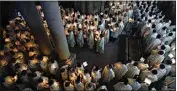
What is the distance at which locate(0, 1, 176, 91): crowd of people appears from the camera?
618 centimetres

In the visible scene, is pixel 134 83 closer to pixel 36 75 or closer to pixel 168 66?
pixel 168 66

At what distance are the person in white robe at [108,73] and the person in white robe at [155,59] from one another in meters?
1.13

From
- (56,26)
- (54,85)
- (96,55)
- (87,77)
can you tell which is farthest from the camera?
(96,55)

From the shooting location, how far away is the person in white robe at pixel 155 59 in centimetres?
658

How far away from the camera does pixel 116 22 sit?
8.22m

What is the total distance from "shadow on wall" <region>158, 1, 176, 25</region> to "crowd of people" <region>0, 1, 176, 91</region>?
760 millimetres

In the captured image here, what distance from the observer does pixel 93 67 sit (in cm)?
674

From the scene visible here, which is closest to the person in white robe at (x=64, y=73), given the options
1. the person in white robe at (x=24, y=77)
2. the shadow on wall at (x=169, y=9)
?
the person in white robe at (x=24, y=77)

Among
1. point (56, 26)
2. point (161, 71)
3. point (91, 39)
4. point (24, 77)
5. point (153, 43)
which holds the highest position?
point (56, 26)

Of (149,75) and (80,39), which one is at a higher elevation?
(80,39)

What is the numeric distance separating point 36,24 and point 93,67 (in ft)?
6.07

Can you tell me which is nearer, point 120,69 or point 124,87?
point 124,87

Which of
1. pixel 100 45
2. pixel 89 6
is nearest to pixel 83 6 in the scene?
pixel 89 6

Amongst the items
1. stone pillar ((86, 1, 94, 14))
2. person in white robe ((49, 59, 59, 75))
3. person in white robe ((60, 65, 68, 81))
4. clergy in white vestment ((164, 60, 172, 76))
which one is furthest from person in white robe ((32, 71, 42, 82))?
stone pillar ((86, 1, 94, 14))
